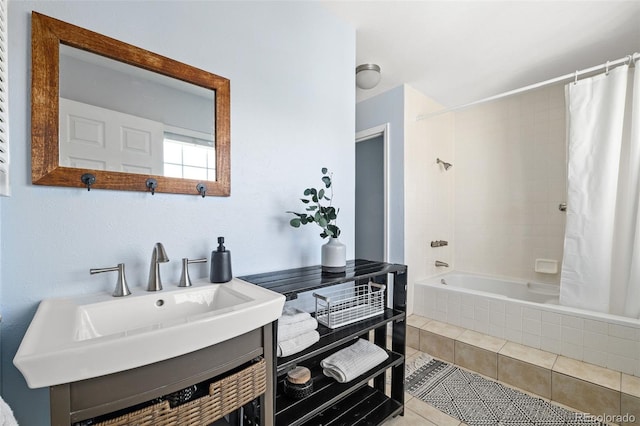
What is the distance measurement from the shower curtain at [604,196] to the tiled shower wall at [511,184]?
0.72m

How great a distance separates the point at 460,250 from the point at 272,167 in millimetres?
2694

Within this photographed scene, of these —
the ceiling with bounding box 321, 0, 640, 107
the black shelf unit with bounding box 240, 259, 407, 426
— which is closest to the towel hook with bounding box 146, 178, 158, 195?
the black shelf unit with bounding box 240, 259, 407, 426

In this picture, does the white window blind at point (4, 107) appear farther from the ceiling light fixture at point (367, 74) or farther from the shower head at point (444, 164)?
the shower head at point (444, 164)

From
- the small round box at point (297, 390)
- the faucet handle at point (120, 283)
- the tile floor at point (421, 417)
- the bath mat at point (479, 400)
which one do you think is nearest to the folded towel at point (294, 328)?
the small round box at point (297, 390)

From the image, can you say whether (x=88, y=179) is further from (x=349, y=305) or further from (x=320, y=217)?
(x=349, y=305)

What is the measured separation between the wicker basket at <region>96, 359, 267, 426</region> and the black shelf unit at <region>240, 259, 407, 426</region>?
0.36 ft

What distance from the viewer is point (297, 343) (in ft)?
3.66

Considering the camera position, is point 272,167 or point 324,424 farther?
point 272,167

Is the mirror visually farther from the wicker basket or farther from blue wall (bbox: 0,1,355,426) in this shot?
the wicker basket

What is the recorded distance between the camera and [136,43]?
1.03 meters

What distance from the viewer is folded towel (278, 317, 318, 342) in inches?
43.6

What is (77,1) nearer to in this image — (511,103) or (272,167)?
(272,167)

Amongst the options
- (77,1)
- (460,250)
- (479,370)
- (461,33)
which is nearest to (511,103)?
(461,33)

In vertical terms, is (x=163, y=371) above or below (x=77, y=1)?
below
